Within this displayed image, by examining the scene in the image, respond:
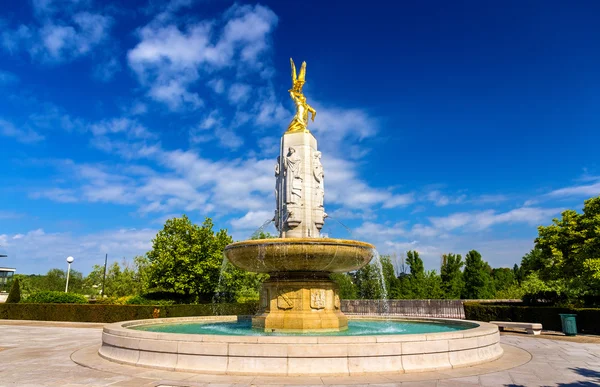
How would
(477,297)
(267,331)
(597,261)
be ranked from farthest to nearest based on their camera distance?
(477,297)
(597,261)
(267,331)

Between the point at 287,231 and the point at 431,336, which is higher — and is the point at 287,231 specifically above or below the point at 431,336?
above

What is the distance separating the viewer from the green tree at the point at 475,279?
41938 mm

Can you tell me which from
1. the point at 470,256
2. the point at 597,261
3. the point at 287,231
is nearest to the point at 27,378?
the point at 287,231

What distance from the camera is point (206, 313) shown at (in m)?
27.8

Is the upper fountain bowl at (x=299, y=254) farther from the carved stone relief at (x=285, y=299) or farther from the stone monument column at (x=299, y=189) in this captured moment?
the stone monument column at (x=299, y=189)

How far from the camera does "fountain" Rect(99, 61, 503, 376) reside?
8.09 m

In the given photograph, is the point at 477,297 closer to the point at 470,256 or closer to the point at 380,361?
the point at 470,256

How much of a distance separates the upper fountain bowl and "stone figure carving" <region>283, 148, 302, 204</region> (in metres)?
3.88

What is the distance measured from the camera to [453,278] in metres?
44.1

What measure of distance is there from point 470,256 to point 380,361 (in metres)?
38.3

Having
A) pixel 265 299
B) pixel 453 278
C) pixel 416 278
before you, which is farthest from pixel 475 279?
pixel 265 299

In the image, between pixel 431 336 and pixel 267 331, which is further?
pixel 267 331

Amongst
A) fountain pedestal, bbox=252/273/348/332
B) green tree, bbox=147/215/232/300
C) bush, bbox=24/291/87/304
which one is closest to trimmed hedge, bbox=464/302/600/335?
fountain pedestal, bbox=252/273/348/332

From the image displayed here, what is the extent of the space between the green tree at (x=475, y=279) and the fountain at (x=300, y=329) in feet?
94.6
